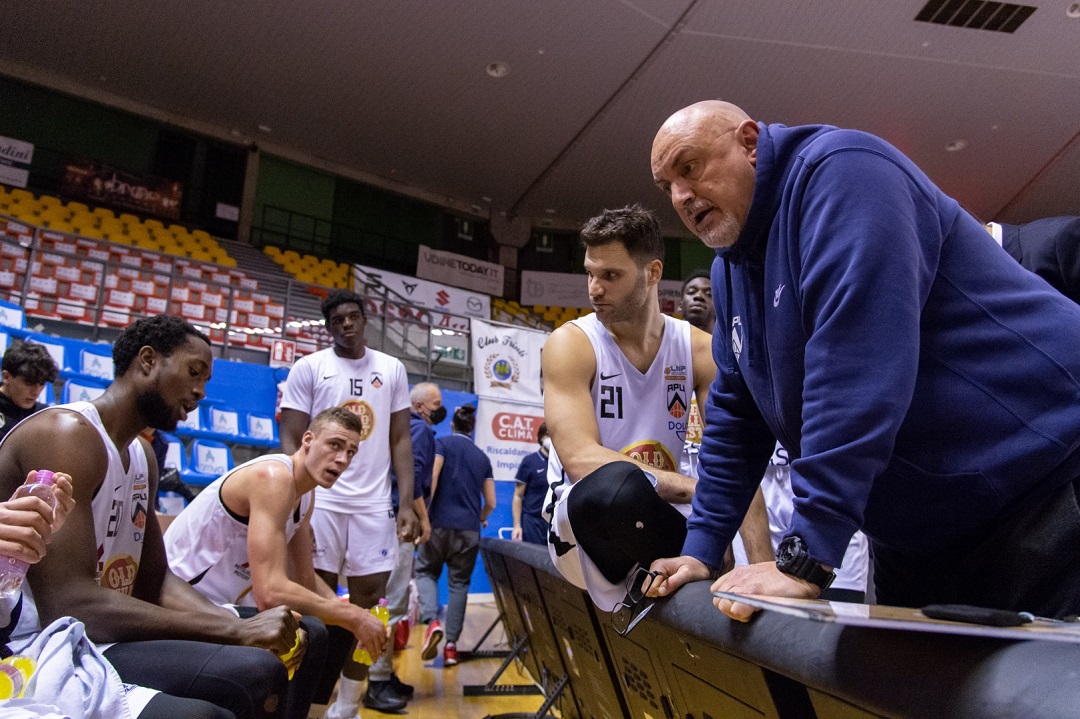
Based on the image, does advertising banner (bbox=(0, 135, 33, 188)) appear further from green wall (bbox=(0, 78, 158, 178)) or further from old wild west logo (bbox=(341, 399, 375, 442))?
old wild west logo (bbox=(341, 399, 375, 442))

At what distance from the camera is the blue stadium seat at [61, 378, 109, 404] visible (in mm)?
6414

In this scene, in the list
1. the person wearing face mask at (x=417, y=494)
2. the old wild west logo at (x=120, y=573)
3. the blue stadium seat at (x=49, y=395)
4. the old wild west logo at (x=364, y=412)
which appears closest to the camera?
the old wild west logo at (x=120, y=573)

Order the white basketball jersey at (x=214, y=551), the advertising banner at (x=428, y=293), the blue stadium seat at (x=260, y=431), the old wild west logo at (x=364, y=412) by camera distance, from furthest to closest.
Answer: the advertising banner at (x=428, y=293)
the blue stadium seat at (x=260, y=431)
the old wild west logo at (x=364, y=412)
the white basketball jersey at (x=214, y=551)

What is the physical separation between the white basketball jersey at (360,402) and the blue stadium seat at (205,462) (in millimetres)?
3354

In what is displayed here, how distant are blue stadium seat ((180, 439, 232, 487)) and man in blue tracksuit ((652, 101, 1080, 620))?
22.0ft

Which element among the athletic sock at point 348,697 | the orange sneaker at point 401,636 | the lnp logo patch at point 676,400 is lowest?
the orange sneaker at point 401,636

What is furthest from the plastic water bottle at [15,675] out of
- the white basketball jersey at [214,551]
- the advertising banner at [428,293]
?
the advertising banner at [428,293]

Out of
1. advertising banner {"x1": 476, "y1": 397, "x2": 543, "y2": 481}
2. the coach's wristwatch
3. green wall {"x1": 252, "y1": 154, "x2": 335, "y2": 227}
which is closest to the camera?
the coach's wristwatch

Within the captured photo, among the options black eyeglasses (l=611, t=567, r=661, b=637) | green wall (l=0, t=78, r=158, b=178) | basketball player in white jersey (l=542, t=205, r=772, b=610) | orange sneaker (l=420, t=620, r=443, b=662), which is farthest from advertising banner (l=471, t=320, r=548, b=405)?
→ green wall (l=0, t=78, r=158, b=178)

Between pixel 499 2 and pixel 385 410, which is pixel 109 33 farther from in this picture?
pixel 385 410

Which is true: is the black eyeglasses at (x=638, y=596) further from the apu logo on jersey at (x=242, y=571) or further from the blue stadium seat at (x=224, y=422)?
the blue stadium seat at (x=224, y=422)

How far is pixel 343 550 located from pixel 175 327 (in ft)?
6.57

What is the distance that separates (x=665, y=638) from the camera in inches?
60.6

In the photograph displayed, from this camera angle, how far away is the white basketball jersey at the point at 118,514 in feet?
6.41
